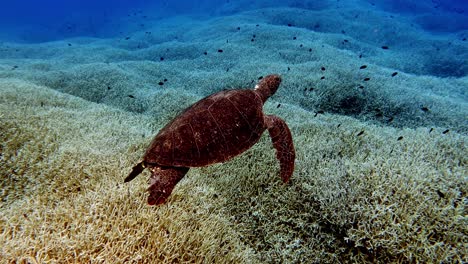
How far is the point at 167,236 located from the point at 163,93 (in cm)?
735

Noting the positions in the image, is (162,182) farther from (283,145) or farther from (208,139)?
(283,145)

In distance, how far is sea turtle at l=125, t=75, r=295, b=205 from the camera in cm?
316

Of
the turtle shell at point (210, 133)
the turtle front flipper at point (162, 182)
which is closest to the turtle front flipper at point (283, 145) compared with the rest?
the turtle shell at point (210, 133)

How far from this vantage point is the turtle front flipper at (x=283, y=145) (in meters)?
3.99

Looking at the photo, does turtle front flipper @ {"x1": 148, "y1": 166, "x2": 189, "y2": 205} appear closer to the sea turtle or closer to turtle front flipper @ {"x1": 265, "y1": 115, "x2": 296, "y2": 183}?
the sea turtle

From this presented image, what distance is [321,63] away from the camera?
12.4 m

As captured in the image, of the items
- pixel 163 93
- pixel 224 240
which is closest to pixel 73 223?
pixel 224 240

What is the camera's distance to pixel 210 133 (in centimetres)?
344

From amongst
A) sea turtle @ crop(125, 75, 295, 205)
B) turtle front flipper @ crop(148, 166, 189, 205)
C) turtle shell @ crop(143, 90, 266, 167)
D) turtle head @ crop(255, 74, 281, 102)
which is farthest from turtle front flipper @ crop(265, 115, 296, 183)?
turtle front flipper @ crop(148, 166, 189, 205)

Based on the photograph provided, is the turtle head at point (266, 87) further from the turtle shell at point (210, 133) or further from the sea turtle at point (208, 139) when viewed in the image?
the turtle shell at point (210, 133)

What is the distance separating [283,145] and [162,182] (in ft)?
7.12

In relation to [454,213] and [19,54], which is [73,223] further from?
[19,54]

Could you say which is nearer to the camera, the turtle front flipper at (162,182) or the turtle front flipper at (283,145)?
the turtle front flipper at (162,182)

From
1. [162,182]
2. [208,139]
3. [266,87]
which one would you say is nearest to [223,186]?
[208,139]
